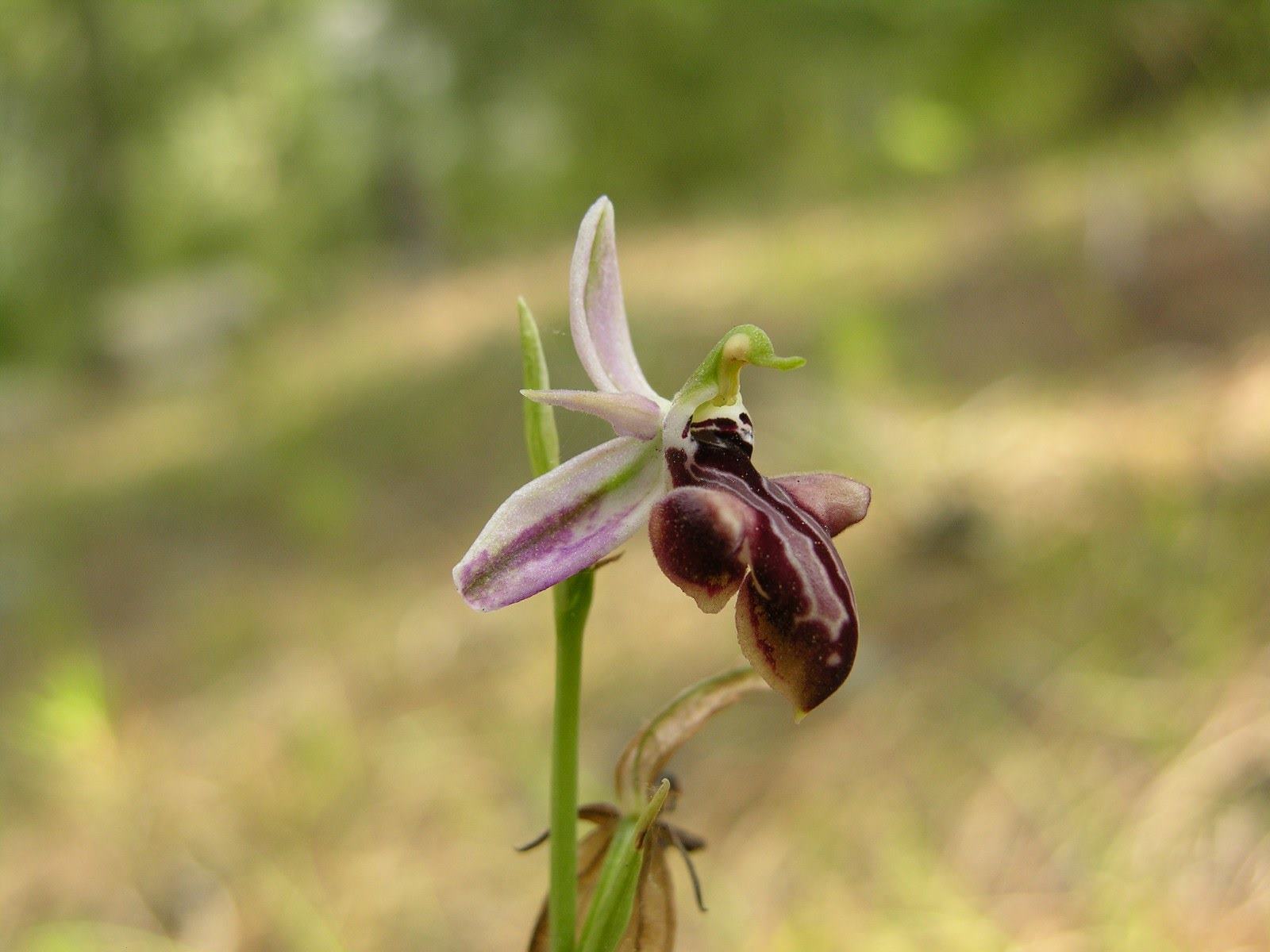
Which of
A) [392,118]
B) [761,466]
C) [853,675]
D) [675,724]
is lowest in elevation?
[675,724]

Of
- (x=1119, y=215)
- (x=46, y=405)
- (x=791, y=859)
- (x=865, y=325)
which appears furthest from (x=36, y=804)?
(x=46, y=405)

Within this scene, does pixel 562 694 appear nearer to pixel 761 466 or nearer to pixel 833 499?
pixel 833 499

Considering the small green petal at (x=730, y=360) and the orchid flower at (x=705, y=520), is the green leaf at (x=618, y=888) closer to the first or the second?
the orchid flower at (x=705, y=520)

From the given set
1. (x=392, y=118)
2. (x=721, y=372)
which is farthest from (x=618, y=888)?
(x=392, y=118)

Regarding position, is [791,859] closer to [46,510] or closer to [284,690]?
[284,690]

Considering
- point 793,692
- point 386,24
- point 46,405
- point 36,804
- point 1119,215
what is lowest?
point 793,692

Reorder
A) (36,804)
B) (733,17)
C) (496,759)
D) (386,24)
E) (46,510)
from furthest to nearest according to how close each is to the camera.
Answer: (386,24) → (733,17) → (46,510) → (36,804) → (496,759)

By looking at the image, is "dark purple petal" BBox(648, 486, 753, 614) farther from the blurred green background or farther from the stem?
the blurred green background
